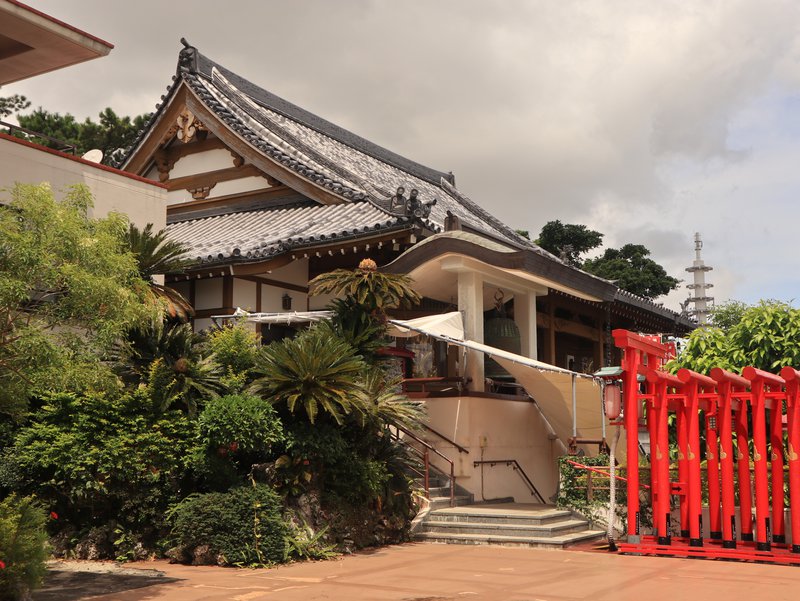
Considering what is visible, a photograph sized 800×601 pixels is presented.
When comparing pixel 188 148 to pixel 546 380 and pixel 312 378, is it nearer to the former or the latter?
pixel 546 380

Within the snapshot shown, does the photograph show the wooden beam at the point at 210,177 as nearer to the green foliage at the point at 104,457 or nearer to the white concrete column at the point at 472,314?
the white concrete column at the point at 472,314

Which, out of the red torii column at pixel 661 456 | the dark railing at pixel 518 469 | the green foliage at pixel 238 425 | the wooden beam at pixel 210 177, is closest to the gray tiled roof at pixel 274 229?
the wooden beam at pixel 210 177

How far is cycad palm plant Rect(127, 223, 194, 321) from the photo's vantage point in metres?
14.0

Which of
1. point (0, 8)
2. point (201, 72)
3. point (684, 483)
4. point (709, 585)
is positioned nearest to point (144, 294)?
point (0, 8)

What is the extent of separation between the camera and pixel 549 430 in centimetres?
1873

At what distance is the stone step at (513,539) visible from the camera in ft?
43.5

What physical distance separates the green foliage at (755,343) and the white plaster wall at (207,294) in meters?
9.45

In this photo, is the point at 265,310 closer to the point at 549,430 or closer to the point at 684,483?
the point at 549,430

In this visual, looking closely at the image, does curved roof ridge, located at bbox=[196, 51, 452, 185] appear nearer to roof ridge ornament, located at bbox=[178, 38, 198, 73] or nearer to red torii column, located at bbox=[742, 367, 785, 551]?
roof ridge ornament, located at bbox=[178, 38, 198, 73]

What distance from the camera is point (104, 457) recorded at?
37.5 feet

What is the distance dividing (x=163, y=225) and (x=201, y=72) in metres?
8.36

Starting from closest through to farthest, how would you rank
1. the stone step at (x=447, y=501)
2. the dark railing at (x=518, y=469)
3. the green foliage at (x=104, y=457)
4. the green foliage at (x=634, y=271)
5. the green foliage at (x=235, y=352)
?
→ 1. the green foliage at (x=104, y=457)
2. the green foliage at (x=235, y=352)
3. the stone step at (x=447, y=501)
4. the dark railing at (x=518, y=469)
5. the green foliage at (x=634, y=271)

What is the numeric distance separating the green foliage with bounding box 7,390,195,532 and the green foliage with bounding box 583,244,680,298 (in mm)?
41806

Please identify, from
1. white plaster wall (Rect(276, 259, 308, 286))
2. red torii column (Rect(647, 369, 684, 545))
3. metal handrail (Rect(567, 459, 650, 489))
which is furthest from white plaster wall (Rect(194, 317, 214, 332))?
red torii column (Rect(647, 369, 684, 545))
